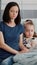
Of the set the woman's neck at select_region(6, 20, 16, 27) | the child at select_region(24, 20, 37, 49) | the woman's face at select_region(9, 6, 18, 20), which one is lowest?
the child at select_region(24, 20, 37, 49)

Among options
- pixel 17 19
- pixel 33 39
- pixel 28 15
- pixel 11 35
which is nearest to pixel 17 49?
pixel 11 35

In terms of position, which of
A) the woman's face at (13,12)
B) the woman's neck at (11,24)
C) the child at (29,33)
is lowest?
the child at (29,33)

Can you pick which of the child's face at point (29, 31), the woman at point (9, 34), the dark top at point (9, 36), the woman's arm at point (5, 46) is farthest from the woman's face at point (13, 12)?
the child's face at point (29, 31)

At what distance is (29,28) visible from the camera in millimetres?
2521

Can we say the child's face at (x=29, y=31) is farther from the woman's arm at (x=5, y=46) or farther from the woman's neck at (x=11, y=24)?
the woman's arm at (x=5, y=46)

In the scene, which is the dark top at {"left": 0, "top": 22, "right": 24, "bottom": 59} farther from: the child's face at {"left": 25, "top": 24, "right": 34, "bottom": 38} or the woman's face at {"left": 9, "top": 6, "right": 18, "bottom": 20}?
the child's face at {"left": 25, "top": 24, "right": 34, "bottom": 38}

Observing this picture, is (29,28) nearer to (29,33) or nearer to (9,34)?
(29,33)

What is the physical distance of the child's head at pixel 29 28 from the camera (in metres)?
2.52

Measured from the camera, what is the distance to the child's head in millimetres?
2521

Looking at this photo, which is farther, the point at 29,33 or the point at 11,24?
the point at 29,33

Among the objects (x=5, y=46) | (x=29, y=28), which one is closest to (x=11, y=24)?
(x=5, y=46)

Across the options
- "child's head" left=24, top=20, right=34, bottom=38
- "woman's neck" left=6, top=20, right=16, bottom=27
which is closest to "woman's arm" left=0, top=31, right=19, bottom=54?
"woman's neck" left=6, top=20, right=16, bottom=27

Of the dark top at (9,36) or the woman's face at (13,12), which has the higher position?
the woman's face at (13,12)

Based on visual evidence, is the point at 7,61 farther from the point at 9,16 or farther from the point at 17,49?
the point at 9,16
